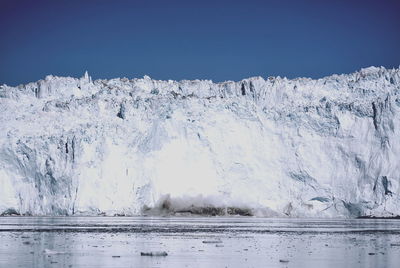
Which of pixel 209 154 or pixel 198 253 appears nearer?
pixel 198 253

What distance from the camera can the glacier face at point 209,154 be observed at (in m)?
75.4

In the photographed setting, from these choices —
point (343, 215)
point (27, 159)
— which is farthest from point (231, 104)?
point (27, 159)

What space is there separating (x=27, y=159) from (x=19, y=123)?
324 inches

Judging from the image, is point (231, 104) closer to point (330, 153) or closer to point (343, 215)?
point (330, 153)

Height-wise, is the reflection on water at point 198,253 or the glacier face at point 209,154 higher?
the glacier face at point 209,154

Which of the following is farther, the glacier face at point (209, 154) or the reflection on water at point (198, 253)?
the glacier face at point (209, 154)

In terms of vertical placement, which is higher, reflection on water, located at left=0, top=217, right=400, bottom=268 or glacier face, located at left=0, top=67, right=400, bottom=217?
glacier face, located at left=0, top=67, right=400, bottom=217

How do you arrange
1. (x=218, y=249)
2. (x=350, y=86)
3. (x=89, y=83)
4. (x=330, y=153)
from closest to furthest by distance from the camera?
(x=218, y=249)
(x=330, y=153)
(x=350, y=86)
(x=89, y=83)

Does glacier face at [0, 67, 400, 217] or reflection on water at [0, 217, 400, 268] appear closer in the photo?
reflection on water at [0, 217, 400, 268]

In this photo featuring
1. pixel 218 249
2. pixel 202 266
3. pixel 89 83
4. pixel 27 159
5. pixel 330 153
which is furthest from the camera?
pixel 89 83

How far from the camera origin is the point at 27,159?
75.2m

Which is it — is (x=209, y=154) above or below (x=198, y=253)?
above

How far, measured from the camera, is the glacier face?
75.4 metres

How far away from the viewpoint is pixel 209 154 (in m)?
81.6
